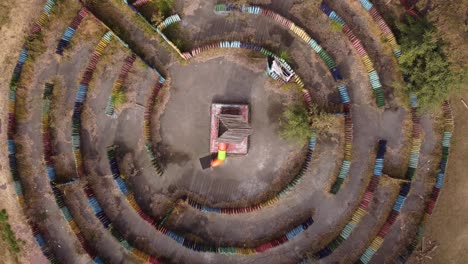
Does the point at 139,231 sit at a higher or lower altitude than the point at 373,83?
lower

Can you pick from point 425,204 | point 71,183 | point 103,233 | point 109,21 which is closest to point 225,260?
point 103,233

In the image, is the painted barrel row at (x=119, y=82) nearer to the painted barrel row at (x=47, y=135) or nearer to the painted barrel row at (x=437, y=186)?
the painted barrel row at (x=47, y=135)

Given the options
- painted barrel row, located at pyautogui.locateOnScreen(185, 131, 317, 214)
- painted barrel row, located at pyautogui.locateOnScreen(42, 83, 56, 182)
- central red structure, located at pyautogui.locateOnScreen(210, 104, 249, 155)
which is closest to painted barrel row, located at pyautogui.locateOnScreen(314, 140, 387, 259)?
painted barrel row, located at pyautogui.locateOnScreen(185, 131, 317, 214)

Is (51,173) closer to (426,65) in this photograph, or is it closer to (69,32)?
(69,32)

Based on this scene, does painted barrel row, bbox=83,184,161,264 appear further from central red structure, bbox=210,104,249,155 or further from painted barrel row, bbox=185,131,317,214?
central red structure, bbox=210,104,249,155

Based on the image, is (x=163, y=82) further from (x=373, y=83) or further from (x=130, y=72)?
(x=373, y=83)

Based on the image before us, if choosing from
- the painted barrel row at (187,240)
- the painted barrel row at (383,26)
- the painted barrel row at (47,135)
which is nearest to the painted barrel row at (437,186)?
the painted barrel row at (383,26)
